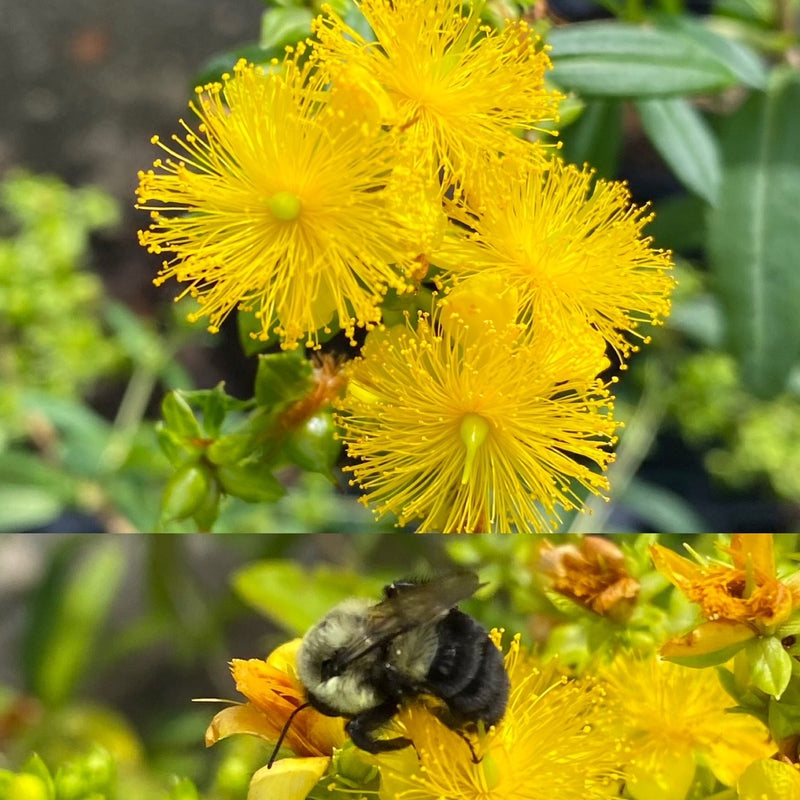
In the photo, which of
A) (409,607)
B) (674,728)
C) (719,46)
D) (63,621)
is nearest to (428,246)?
(409,607)

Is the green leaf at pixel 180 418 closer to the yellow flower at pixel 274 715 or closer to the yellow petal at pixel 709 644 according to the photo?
the yellow flower at pixel 274 715

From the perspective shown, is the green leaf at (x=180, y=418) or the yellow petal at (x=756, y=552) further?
the green leaf at (x=180, y=418)

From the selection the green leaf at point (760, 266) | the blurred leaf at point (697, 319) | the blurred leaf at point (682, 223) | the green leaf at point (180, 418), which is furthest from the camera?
the blurred leaf at point (697, 319)

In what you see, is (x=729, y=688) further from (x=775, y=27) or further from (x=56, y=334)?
(x=56, y=334)

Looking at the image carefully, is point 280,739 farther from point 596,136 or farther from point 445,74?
point 596,136

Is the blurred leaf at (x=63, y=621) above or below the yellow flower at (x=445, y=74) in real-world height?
below

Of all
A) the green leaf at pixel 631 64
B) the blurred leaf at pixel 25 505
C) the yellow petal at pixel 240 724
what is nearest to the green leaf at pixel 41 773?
the yellow petal at pixel 240 724

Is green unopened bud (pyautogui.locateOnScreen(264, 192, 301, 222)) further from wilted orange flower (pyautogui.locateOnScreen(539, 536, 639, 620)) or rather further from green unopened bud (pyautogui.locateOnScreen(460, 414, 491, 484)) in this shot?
wilted orange flower (pyautogui.locateOnScreen(539, 536, 639, 620))
